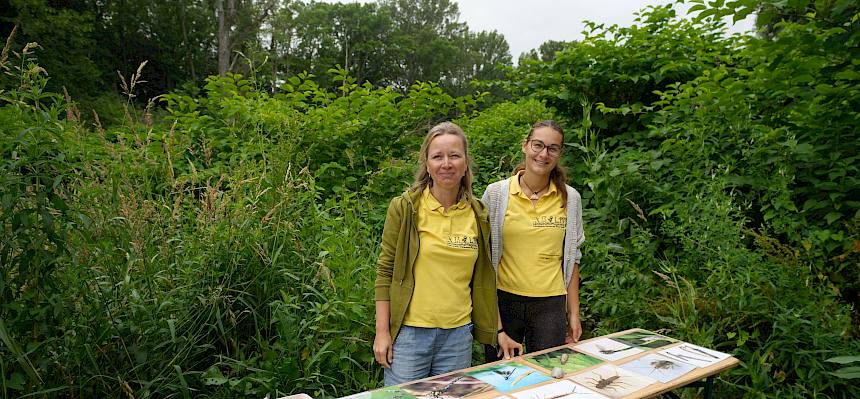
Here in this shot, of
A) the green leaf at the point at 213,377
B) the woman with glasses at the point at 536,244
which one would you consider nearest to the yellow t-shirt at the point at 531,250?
the woman with glasses at the point at 536,244

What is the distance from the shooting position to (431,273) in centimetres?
209

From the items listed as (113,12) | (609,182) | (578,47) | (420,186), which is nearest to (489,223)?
(420,186)

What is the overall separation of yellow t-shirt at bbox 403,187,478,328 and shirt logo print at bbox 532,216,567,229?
1.37 feet

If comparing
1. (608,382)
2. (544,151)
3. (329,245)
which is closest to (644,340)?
(608,382)

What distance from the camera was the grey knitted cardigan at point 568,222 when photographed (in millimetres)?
2410

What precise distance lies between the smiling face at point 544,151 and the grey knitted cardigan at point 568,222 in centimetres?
18

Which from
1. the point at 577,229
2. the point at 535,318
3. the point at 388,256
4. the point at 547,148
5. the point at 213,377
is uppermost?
the point at 547,148

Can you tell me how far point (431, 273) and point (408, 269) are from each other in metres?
0.10

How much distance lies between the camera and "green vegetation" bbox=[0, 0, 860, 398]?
2.10m

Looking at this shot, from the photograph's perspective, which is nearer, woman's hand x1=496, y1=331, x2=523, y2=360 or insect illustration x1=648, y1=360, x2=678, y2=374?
insect illustration x1=648, y1=360, x2=678, y2=374

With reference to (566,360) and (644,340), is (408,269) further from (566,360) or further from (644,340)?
(644,340)

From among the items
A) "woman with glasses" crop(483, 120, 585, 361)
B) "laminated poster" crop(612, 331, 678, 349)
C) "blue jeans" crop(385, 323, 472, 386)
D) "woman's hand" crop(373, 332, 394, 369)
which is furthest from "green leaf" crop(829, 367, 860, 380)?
"woman's hand" crop(373, 332, 394, 369)

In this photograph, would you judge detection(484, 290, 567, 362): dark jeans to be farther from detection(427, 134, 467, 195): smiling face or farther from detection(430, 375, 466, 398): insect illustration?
detection(427, 134, 467, 195): smiling face

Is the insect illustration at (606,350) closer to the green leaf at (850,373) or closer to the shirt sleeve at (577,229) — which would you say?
the shirt sleeve at (577,229)
